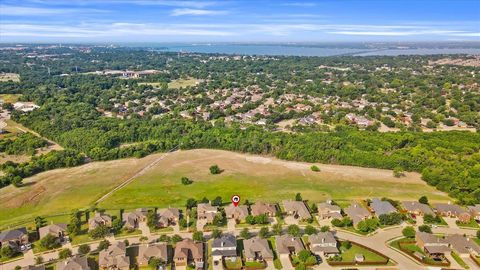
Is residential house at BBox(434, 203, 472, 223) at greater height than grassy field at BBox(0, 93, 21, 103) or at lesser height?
lesser

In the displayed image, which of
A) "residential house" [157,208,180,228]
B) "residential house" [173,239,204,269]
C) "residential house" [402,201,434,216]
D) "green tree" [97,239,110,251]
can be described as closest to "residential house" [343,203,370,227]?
"residential house" [402,201,434,216]

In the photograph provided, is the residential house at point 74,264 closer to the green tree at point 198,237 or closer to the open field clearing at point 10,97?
the green tree at point 198,237

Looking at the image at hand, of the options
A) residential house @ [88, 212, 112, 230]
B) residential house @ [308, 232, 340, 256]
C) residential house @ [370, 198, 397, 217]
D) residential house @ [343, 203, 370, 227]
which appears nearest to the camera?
residential house @ [308, 232, 340, 256]

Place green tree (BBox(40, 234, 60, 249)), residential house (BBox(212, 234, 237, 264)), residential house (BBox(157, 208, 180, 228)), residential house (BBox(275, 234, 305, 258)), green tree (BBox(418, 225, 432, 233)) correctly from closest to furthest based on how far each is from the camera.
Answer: residential house (BBox(212, 234, 237, 264)) → residential house (BBox(275, 234, 305, 258)) → green tree (BBox(40, 234, 60, 249)) → green tree (BBox(418, 225, 432, 233)) → residential house (BBox(157, 208, 180, 228))

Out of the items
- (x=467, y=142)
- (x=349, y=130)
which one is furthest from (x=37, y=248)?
(x=467, y=142)

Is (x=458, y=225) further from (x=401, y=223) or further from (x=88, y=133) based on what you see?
(x=88, y=133)

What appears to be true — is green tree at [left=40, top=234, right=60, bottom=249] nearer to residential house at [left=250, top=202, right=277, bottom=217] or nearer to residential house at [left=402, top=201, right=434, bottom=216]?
residential house at [left=250, top=202, right=277, bottom=217]

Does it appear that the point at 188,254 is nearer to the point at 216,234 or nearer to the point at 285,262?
the point at 216,234
